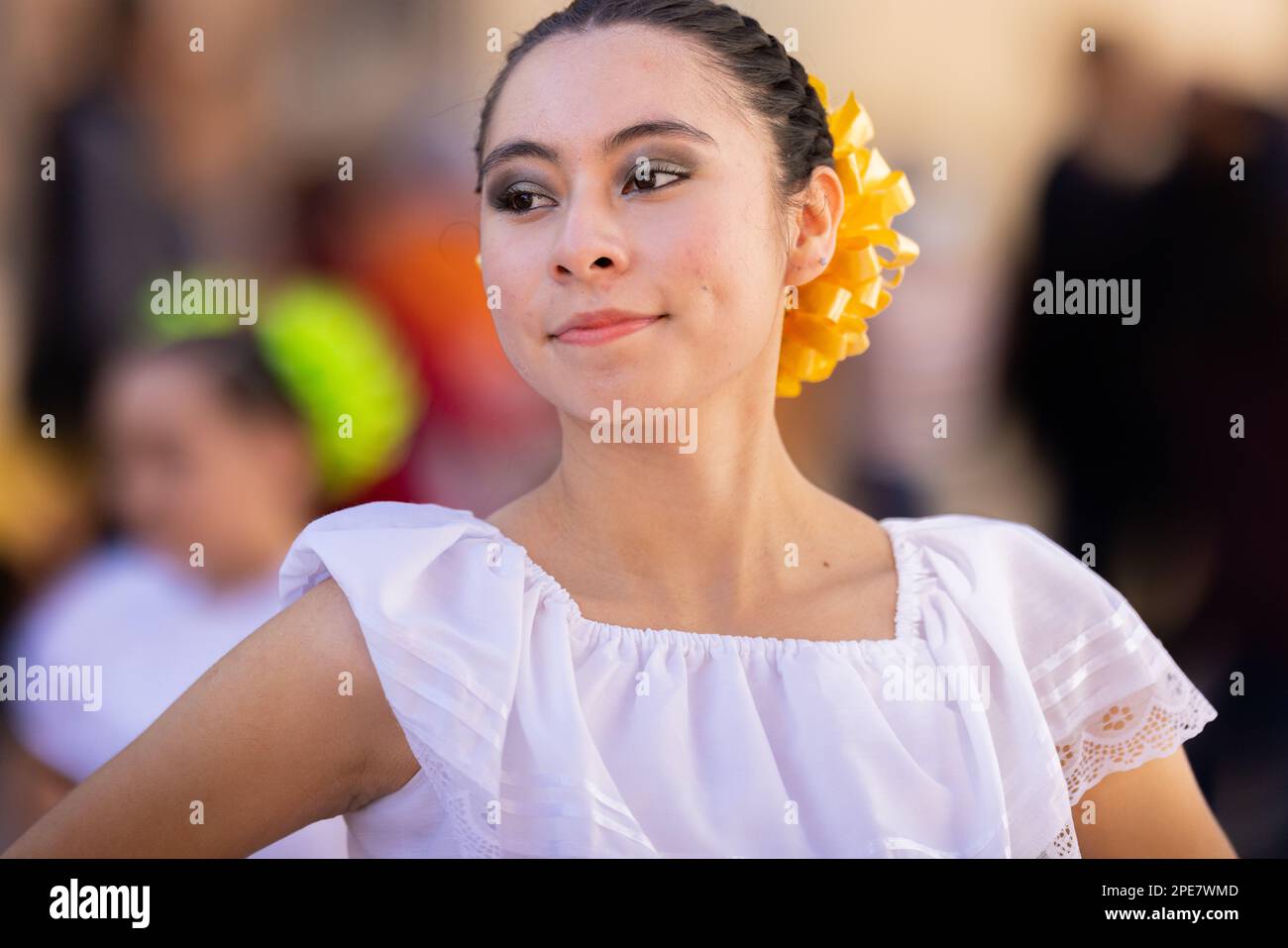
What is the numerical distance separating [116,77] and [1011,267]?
161cm

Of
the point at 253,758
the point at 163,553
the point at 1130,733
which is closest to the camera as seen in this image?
the point at 253,758

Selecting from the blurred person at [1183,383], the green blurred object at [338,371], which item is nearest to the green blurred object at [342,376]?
the green blurred object at [338,371]

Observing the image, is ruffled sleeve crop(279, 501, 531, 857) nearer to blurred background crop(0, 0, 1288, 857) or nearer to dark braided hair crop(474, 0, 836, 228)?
dark braided hair crop(474, 0, 836, 228)

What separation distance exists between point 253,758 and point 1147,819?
3.57 ft

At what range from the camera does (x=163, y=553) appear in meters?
2.03

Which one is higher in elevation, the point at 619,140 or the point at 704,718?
the point at 619,140

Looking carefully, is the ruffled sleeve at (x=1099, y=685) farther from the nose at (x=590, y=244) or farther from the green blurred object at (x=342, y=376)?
the green blurred object at (x=342, y=376)

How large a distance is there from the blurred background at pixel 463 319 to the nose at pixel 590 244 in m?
0.81

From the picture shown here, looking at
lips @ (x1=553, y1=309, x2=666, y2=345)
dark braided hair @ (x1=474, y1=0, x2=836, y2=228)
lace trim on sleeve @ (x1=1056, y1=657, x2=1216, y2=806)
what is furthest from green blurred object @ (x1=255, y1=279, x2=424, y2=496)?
lace trim on sleeve @ (x1=1056, y1=657, x2=1216, y2=806)

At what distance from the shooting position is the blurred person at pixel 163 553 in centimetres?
196

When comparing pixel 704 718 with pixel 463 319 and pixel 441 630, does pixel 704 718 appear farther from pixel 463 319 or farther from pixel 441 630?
pixel 463 319

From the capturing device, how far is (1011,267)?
2207 millimetres

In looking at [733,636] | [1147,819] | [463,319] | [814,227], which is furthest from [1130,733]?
[463,319]

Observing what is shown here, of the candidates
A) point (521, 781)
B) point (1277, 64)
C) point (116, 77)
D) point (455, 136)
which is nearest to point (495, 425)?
point (455, 136)
